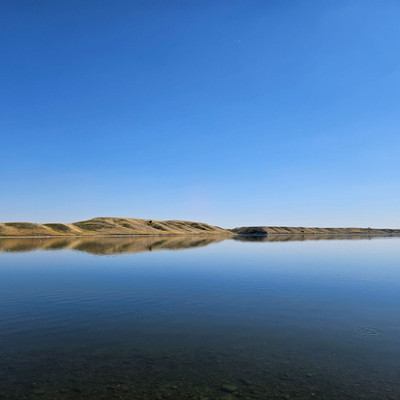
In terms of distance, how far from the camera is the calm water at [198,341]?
1253 centimetres

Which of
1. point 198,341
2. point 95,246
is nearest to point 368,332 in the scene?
point 198,341

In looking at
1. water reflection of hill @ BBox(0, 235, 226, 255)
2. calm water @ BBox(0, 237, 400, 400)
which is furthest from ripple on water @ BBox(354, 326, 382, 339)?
water reflection of hill @ BBox(0, 235, 226, 255)

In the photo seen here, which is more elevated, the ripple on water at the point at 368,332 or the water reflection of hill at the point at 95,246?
the water reflection of hill at the point at 95,246

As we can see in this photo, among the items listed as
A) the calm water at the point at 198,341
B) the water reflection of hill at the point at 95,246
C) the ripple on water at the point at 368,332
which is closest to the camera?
the calm water at the point at 198,341

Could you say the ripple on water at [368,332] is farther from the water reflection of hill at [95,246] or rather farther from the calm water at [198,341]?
the water reflection of hill at [95,246]

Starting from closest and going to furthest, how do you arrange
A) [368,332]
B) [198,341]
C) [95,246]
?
1. [198,341]
2. [368,332]
3. [95,246]

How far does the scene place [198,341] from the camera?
57.4 ft

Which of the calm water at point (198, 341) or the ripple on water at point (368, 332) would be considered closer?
the calm water at point (198, 341)

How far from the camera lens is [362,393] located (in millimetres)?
12156

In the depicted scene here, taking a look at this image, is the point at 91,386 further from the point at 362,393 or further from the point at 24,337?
the point at 362,393

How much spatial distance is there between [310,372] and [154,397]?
266 inches

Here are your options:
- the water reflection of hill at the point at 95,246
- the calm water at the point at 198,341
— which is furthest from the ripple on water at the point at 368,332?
the water reflection of hill at the point at 95,246

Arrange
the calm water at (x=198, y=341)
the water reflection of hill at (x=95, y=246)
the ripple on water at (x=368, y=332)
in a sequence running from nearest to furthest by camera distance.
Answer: the calm water at (x=198, y=341) → the ripple on water at (x=368, y=332) → the water reflection of hill at (x=95, y=246)

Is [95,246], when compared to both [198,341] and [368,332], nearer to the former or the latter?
[198,341]
